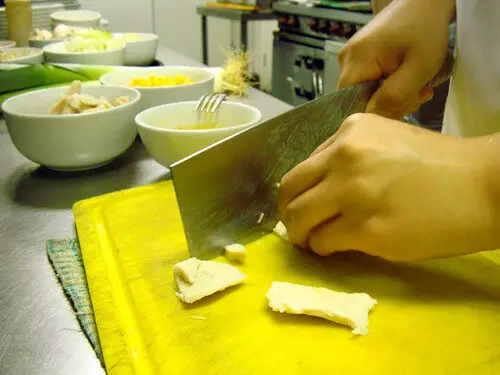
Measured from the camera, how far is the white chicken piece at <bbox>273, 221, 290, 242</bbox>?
2.30ft

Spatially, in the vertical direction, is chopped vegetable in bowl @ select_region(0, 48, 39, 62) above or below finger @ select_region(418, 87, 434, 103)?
above

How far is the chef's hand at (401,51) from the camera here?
0.82m

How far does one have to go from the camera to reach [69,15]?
1951 millimetres

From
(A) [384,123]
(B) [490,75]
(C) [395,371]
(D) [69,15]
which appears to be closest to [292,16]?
(D) [69,15]

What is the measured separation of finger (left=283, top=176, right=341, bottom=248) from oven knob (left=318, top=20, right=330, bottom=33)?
6.42ft

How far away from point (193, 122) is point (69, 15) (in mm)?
1262

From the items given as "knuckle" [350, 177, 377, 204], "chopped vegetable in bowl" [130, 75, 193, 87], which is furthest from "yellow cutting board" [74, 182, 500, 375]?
"chopped vegetable in bowl" [130, 75, 193, 87]

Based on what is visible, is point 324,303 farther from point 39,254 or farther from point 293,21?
point 293,21

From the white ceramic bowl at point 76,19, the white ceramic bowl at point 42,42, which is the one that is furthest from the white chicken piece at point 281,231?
the white ceramic bowl at point 76,19

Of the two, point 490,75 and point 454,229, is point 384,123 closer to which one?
point 454,229

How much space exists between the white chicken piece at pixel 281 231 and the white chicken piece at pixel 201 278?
108 mm

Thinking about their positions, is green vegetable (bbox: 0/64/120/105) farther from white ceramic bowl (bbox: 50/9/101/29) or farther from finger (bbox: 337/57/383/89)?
white ceramic bowl (bbox: 50/9/101/29)

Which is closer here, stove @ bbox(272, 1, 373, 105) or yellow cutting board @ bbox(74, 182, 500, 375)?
yellow cutting board @ bbox(74, 182, 500, 375)

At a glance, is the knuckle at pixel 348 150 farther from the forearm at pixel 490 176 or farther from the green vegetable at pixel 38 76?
the green vegetable at pixel 38 76
